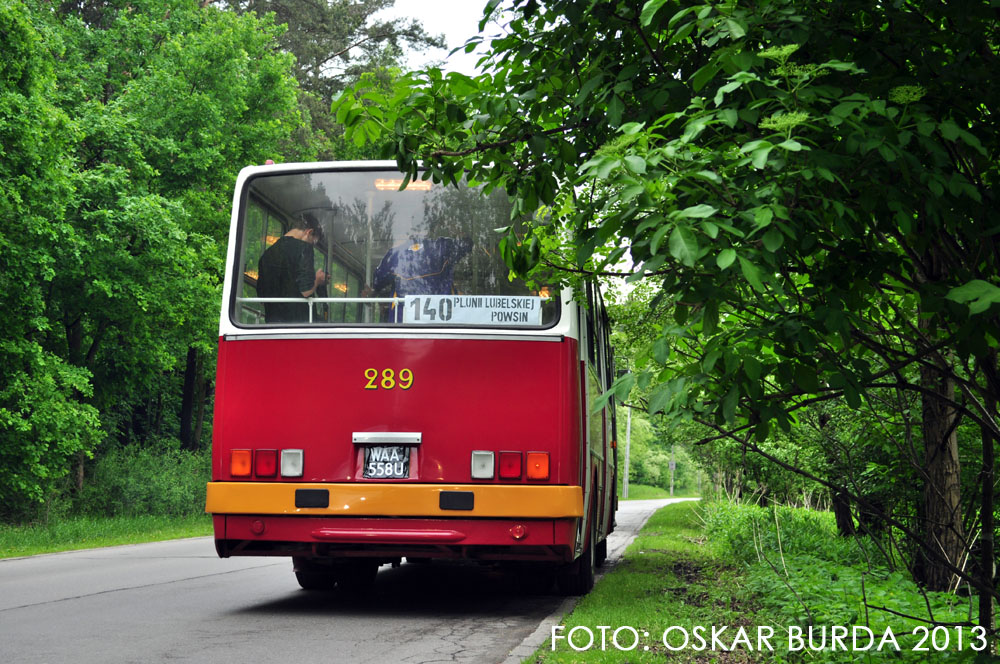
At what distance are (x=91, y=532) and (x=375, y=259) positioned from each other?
15.2 meters

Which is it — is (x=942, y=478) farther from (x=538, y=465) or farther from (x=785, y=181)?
(x=785, y=181)

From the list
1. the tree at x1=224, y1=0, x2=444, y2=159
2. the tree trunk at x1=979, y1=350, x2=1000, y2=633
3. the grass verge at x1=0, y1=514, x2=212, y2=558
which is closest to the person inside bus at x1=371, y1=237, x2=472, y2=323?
the tree trunk at x1=979, y1=350, x2=1000, y2=633

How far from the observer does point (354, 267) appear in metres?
8.74

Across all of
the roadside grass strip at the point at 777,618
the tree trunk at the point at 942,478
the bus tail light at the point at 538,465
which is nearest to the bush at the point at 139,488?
the roadside grass strip at the point at 777,618

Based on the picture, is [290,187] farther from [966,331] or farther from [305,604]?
[966,331]

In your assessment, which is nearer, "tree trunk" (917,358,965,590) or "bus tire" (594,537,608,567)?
"tree trunk" (917,358,965,590)

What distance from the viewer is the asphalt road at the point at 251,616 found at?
6.91 m

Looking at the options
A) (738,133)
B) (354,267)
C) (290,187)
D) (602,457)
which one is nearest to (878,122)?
(738,133)

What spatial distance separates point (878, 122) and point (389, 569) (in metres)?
11.4

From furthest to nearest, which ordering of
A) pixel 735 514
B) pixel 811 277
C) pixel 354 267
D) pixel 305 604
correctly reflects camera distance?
pixel 735 514 → pixel 305 604 → pixel 354 267 → pixel 811 277

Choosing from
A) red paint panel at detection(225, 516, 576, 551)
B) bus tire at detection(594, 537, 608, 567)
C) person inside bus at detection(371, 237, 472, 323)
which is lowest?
bus tire at detection(594, 537, 608, 567)

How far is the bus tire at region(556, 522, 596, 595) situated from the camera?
32.9ft

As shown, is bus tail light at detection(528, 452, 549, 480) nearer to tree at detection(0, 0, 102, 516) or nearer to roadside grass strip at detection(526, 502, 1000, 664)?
roadside grass strip at detection(526, 502, 1000, 664)

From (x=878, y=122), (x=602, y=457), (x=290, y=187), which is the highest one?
(x=290, y=187)
